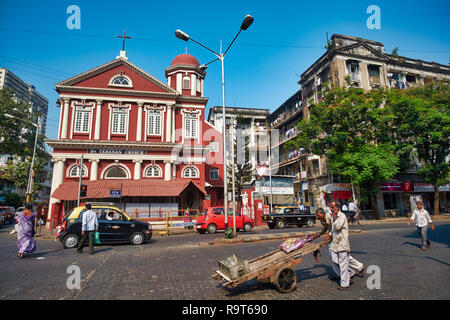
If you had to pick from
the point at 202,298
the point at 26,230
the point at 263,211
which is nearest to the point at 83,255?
the point at 26,230

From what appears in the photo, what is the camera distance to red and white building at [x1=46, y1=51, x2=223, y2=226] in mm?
23734

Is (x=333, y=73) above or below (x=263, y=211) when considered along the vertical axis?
above

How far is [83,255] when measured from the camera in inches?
392

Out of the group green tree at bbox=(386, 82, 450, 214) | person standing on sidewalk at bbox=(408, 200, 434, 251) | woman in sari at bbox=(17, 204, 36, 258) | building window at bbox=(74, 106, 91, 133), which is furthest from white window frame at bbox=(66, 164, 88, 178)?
green tree at bbox=(386, 82, 450, 214)

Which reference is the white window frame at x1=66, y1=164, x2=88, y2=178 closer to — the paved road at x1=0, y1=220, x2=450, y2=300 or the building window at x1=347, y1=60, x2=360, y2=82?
the paved road at x1=0, y1=220, x2=450, y2=300

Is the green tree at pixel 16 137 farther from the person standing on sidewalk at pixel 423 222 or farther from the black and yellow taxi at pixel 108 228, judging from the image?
the person standing on sidewalk at pixel 423 222

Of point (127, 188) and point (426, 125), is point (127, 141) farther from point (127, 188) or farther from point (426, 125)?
point (426, 125)

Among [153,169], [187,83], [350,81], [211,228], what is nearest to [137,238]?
[211,228]

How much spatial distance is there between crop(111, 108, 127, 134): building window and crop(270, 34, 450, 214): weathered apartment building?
1943 cm

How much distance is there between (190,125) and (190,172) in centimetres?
533

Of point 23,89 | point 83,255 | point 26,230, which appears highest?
point 23,89

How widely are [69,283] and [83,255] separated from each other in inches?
177
